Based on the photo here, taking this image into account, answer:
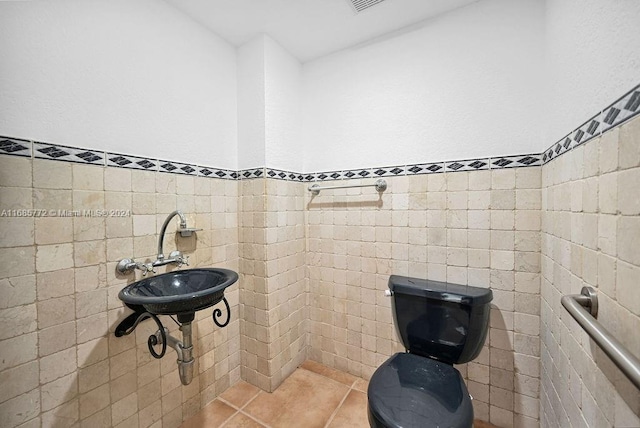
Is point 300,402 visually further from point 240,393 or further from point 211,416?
point 211,416

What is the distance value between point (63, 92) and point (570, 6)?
6.31 feet

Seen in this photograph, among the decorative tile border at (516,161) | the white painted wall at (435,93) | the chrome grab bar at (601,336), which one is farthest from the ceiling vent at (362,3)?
the chrome grab bar at (601,336)

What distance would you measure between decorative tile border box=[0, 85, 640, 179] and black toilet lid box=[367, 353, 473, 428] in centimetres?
99

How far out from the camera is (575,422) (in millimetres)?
778

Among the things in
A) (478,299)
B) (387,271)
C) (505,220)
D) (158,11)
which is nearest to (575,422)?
(478,299)

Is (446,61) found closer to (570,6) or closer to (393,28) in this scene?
(393,28)

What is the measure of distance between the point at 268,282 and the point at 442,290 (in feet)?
3.20

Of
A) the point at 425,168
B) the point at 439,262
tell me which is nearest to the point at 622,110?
the point at 425,168

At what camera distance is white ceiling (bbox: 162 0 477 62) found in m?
1.31

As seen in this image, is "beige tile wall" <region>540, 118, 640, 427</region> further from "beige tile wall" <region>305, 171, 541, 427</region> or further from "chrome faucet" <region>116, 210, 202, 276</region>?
"chrome faucet" <region>116, 210, 202, 276</region>

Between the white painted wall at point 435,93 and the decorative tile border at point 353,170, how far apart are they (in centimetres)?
5

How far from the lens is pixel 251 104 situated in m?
1.57

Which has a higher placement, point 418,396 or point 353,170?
point 353,170

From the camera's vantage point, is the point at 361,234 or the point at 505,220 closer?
the point at 505,220
